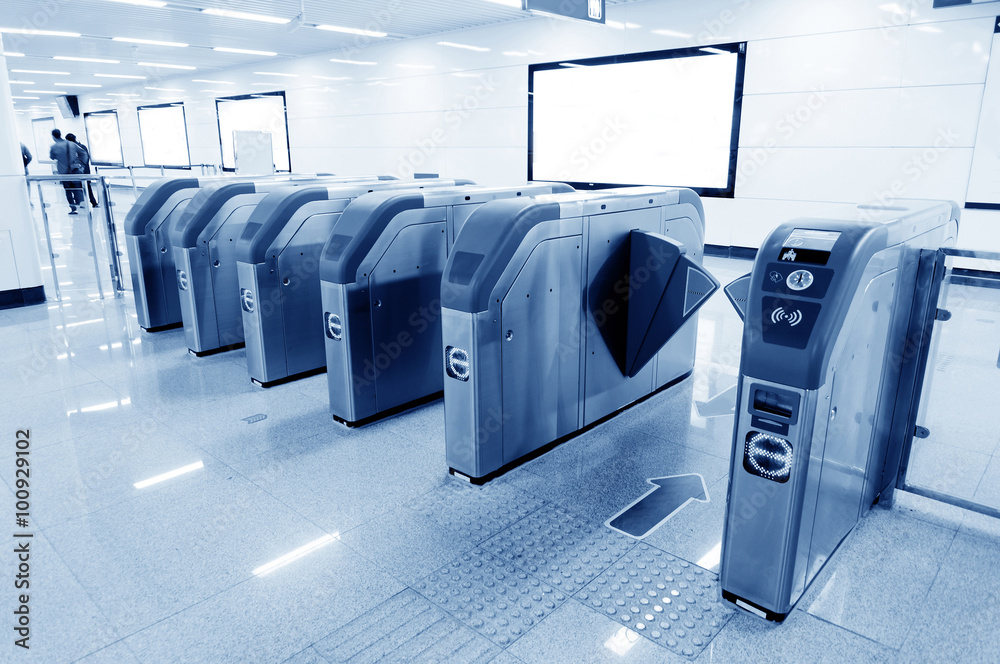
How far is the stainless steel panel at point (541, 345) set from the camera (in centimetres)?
262

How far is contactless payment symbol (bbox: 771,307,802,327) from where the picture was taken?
168 centimetres

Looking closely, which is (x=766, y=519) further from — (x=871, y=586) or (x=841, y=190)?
(x=841, y=190)

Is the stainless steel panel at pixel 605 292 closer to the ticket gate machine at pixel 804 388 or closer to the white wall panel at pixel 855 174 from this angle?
the ticket gate machine at pixel 804 388

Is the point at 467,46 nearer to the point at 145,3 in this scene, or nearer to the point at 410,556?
the point at 145,3

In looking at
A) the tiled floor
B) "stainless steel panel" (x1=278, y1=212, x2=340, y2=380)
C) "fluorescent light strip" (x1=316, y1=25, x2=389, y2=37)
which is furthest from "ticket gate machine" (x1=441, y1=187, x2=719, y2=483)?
"fluorescent light strip" (x1=316, y1=25, x2=389, y2=37)

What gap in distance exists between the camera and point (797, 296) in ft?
5.52

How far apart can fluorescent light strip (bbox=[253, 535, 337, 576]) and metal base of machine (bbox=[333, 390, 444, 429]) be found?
100 cm

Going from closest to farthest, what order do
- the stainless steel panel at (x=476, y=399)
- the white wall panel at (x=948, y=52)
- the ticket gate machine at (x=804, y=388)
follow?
1. the ticket gate machine at (x=804, y=388)
2. the stainless steel panel at (x=476, y=399)
3. the white wall panel at (x=948, y=52)

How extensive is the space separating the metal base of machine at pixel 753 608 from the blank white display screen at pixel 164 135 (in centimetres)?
1630

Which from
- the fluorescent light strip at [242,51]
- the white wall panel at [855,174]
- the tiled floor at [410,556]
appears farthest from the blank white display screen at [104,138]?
the tiled floor at [410,556]

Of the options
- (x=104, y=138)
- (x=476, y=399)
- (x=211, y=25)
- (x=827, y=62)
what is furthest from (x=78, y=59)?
(x=476, y=399)

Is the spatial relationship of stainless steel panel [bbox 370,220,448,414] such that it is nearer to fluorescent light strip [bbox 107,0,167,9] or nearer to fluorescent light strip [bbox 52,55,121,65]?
fluorescent light strip [bbox 107,0,167,9]

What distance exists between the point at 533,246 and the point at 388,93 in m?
9.07

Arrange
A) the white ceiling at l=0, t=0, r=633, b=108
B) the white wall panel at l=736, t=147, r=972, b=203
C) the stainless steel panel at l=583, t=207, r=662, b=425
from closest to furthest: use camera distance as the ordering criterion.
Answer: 1. the stainless steel panel at l=583, t=207, r=662, b=425
2. the white wall panel at l=736, t=147, r=972, b=203
3. the white ceiling at l=0, t=0, r=633, b=108
